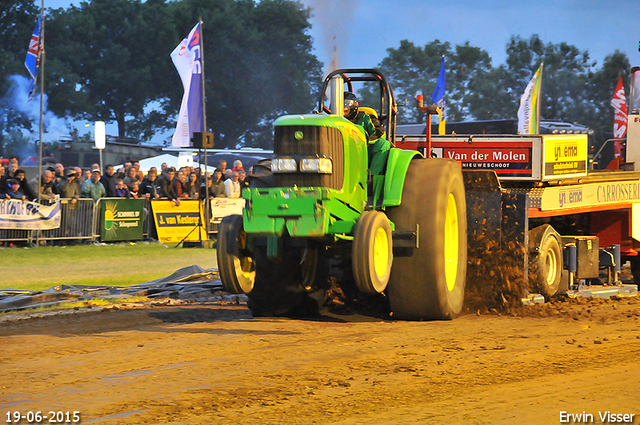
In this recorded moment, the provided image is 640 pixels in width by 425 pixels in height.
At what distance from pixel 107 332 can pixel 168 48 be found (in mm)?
59542

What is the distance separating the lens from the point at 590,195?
38.4ft

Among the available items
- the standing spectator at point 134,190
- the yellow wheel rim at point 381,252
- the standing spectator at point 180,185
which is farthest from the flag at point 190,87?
the yellow wheel rim at point 381,252

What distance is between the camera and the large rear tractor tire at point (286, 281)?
887cm

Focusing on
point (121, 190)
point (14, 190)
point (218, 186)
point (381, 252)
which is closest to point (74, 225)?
point (14, 190)

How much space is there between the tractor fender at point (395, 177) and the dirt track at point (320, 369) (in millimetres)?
1256

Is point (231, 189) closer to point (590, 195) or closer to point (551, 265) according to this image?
point (590, 195)

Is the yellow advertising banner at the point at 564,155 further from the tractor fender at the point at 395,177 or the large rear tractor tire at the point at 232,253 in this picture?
the large rear tractor tire at the point at 232,253

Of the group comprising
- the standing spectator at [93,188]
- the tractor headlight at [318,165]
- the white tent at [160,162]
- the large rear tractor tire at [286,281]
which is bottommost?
the large rear tractor tire at [286,281]

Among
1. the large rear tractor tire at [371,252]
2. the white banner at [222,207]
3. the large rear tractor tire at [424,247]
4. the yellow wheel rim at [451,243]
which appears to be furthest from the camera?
the white banner at [222,207]

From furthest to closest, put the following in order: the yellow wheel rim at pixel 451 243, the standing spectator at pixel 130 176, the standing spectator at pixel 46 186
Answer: the standing spectator at pixel 130 176 < the standing spectator at pixel 46 186 < the yellow wheel rim at pixel 451 243

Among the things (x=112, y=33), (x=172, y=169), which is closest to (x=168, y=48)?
(x=112, y=33)

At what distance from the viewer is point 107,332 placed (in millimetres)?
8102

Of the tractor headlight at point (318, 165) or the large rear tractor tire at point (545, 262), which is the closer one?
the tractor headlight at point (318, 165)

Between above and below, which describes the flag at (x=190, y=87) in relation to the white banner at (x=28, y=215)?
above
